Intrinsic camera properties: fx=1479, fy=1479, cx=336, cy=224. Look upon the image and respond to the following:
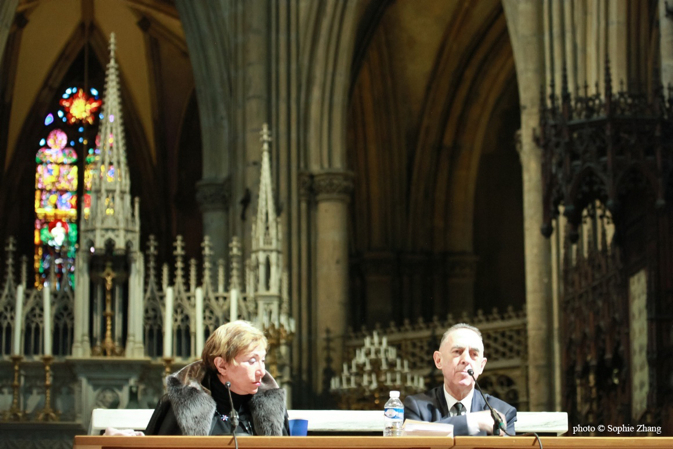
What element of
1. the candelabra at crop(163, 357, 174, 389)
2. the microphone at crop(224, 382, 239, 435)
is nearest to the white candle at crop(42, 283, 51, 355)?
the candelabra at crop(163, 357, 174, 389)

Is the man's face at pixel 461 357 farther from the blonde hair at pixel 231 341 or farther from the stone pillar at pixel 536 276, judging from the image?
the stone pillar at pixel 536 276

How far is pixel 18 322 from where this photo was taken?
14.8 metres

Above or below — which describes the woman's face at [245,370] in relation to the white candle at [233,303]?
below

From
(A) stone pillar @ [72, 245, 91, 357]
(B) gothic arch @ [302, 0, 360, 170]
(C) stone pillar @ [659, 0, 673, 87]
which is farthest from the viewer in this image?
(B) gothic arch @ [302, 0, 360, 170]

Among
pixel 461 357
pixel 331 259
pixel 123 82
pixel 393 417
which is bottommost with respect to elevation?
pixel 393 417

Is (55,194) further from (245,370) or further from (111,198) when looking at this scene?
(245,370)

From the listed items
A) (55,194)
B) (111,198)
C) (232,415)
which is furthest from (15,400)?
(55,194)

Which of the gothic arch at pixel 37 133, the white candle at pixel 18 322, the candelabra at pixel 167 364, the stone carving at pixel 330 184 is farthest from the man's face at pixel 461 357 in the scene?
the gothic arch at pixel 37 133

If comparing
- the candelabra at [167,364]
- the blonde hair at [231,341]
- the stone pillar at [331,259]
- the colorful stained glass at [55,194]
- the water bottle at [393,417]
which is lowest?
the water bottle at [393,417]

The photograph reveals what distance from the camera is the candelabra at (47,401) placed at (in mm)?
14523

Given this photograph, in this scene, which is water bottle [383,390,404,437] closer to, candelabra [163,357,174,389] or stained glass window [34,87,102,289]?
candelabra [163,357,174,389]

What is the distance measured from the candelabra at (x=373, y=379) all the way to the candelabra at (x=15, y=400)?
4.31 metres

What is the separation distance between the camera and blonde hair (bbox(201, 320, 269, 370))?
5562 millimetres

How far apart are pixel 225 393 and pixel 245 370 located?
19 centimetres
